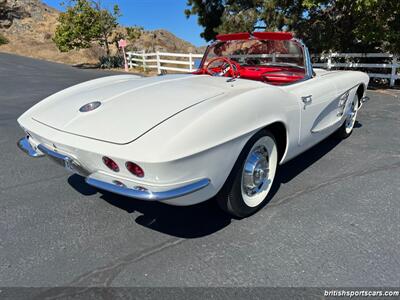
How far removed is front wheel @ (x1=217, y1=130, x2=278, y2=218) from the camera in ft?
7.62

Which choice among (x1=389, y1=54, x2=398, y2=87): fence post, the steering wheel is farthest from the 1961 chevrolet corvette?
(x1=389, y1=54, x2=398, y2=87): fence post

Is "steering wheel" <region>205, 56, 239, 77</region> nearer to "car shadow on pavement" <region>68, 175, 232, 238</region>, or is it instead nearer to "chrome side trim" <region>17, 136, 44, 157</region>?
"car shadow on pavement" <region>68, 175, 232, 238</region>

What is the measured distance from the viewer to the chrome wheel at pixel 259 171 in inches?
96.7

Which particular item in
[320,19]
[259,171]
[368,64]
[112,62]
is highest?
[320,19]

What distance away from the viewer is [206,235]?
7.82ft

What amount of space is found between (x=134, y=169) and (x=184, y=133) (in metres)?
0.36

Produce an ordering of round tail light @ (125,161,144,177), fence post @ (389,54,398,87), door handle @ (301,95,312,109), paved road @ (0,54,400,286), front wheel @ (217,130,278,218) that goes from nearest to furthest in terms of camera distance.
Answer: round tail light @ (125,161,144,177) → paved road @ (0,54,400,286) → front wheel @ (217,130,278,218) → door handle @ (301,95,312,109) → fence post @ (389,54,398,87)

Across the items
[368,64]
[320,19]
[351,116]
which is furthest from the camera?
[320,19]

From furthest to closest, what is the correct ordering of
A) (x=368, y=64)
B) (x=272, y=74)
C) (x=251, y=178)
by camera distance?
1. (x=368, y=64)
2. (x=272, y=74)
3. (x=251, y=178)

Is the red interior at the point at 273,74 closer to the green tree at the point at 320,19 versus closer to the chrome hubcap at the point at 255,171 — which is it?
the chrome hubcap at the point at 255,171

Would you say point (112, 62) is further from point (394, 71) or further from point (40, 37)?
point (40, 37)

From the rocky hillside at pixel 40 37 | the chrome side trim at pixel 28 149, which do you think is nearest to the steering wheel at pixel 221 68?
the chrome side trim at pixel 28 149

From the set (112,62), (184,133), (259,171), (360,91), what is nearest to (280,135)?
(259,171)

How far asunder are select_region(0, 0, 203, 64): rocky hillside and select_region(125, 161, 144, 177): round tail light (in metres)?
25.0
